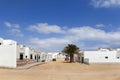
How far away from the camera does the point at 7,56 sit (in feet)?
133

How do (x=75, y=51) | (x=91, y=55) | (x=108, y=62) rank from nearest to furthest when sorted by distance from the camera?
(x=108, y=62)
(x=91, y=55)
(x=75, y=51)

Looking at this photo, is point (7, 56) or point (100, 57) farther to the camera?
point (100, 57)

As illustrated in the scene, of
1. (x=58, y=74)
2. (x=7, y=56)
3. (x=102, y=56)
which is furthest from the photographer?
(x=102, y=56)

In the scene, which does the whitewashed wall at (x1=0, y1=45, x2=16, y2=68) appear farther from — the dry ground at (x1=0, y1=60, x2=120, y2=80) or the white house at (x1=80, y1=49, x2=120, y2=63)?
the white house at (x1=80, y1=49, x2=120, y2=63)

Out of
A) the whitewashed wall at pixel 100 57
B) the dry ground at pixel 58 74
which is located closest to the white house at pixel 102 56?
the whitewashed wall at pixel 100 57

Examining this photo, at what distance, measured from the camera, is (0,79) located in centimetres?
2006

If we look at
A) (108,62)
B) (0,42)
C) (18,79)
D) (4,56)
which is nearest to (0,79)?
(18,79)

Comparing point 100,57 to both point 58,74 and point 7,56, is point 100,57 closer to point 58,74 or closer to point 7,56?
point 7,56

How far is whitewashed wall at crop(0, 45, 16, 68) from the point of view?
132ft

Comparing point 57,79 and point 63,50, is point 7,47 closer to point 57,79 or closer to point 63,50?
point 57,79

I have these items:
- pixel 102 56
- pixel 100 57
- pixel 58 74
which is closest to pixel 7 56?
pixel 58 74

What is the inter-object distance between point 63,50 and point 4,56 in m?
34.1

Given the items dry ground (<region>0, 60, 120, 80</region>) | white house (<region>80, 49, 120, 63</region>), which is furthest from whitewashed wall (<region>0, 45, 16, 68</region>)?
white house (<region>80, 49, 120, 63</region>)

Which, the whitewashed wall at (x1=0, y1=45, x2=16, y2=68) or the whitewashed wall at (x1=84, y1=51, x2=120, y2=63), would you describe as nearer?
the whitewashed wall at (x1=0, y1=45, x2=16, y2=68)
